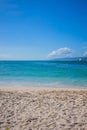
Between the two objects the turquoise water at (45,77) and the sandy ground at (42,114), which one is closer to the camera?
→ the sandy ground at (42,114)

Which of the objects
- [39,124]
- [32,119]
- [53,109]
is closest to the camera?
[39,124]

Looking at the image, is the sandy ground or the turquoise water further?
the turquoise water

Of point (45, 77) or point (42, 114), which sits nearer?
point (42, 114)

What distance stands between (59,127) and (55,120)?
0.54 m

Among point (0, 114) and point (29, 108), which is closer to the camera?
point (0, 114)

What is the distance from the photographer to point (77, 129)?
5.03 metres

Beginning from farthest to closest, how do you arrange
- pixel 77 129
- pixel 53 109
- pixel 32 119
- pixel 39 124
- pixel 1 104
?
pixel 1 104 → pixel 53 109 → pixel 32 119 → pixel 39 124 → pixel 77 129

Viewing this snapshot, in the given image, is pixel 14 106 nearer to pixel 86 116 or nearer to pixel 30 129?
pixel 30 129

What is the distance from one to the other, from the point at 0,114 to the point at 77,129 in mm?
2657

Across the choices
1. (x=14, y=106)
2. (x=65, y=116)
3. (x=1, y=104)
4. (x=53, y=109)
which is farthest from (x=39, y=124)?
(x=1, y=104)

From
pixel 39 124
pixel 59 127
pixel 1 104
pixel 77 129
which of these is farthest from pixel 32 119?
pixel 1 104

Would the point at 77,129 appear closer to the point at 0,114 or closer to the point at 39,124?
the point at 39,124

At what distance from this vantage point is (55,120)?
5676mm

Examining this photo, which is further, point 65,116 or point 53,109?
point 53,109
